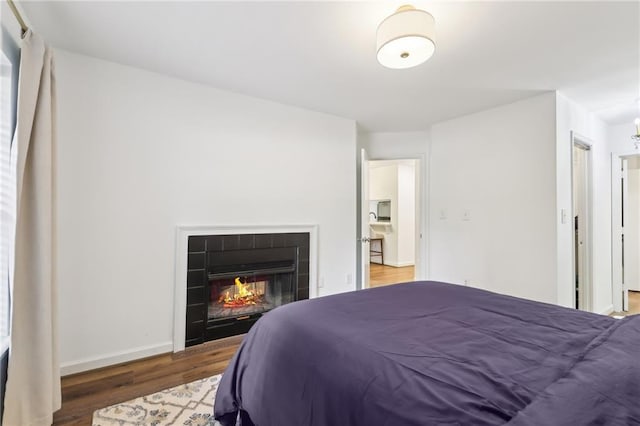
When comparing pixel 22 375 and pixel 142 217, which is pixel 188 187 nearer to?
pixel 142 217

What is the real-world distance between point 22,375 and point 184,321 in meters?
1.11

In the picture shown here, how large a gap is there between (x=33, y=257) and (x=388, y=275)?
5.47 meters

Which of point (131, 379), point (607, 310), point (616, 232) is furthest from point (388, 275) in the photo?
point (131, 379)

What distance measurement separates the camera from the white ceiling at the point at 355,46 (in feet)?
5.72

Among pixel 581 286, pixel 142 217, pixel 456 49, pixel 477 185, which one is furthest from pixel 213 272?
pixel 581 286

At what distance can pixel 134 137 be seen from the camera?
246 cm

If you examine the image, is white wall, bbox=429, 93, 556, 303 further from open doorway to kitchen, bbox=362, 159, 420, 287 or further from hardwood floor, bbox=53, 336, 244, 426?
open doorway to kitchen, bbox=362, 159, 420, 287

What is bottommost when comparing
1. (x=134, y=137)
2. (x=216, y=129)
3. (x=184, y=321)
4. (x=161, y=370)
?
(x=161, y=370)

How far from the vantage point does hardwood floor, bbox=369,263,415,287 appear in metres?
5.56

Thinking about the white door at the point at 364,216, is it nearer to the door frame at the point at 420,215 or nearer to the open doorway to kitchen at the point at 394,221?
the door frame at the point at 420,215

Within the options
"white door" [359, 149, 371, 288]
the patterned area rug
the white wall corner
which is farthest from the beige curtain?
the white wall corner

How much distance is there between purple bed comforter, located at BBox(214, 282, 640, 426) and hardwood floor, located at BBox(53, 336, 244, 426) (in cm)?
87

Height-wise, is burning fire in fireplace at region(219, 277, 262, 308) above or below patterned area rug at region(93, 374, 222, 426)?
above

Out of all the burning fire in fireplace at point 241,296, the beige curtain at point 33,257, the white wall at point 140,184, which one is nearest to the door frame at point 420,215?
the white wall at point 140,184
